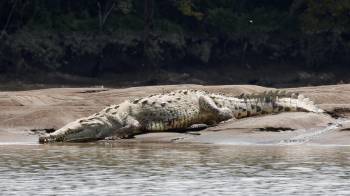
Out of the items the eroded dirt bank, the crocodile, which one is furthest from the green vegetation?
the crocodile

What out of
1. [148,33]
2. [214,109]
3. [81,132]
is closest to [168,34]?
[148,33]

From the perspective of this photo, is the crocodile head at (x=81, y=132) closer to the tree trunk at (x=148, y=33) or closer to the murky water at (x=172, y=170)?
the murky water at (x=172, y=170)

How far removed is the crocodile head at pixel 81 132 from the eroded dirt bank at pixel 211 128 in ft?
1.62

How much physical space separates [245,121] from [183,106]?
1129 millimetres

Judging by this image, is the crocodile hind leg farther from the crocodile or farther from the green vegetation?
the green vegetation

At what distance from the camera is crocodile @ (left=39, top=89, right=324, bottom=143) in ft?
66.7

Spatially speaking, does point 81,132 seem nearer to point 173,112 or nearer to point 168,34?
point 173,112

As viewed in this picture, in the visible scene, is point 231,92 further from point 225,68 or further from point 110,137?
point 225,68

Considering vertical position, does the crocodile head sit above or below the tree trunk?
below

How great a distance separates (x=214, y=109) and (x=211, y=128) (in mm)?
458

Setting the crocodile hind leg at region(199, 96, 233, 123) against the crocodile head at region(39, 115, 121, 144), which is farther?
the crocodile hind leg at region(199, 96, 233, 123)

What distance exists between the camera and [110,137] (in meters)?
20.6

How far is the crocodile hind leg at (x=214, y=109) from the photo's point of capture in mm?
21391

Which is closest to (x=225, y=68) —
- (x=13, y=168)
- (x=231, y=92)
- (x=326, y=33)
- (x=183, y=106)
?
(x=326, y=33)
